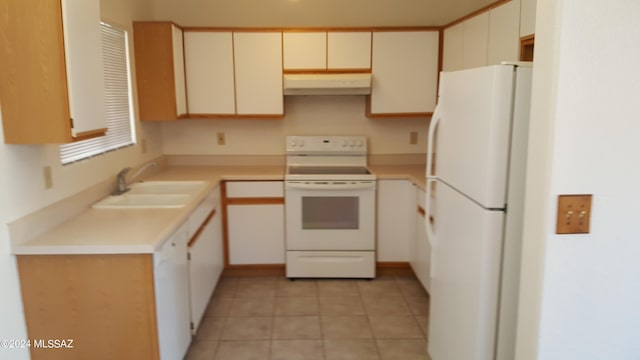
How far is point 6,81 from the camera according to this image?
186 cm

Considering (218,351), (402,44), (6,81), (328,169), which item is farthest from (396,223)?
(6,81)

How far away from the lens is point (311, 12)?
13.6 feet

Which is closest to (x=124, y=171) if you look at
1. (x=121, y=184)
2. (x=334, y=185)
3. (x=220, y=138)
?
(x=121, y=184)

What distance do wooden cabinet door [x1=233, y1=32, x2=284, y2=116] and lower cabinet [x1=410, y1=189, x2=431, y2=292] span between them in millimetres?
1394

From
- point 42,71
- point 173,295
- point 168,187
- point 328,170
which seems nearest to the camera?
point 42,71

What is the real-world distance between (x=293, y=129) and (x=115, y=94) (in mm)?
1603

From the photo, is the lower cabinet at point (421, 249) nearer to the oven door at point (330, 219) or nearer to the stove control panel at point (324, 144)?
the oven door at point (330, 219)

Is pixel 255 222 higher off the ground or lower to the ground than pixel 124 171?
lower

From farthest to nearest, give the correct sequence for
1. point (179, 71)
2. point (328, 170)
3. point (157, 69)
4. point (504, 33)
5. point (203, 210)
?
point (328, 170) < point (179, 71) < point (157, 69) < point (203, 210) < point (504, 33)

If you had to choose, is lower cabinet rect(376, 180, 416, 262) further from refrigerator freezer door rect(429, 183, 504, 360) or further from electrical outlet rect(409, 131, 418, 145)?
refrigerator freezer door rect(429, 183, 504, 360)

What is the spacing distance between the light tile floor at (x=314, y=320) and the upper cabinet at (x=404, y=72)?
1464mm

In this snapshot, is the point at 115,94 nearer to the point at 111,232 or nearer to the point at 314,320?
the point at 111,232

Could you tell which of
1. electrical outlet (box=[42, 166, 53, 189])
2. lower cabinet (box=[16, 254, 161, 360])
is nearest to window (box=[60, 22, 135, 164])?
electrical outlet (box=[42, 166, 53, 189])

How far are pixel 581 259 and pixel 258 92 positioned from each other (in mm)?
2928
